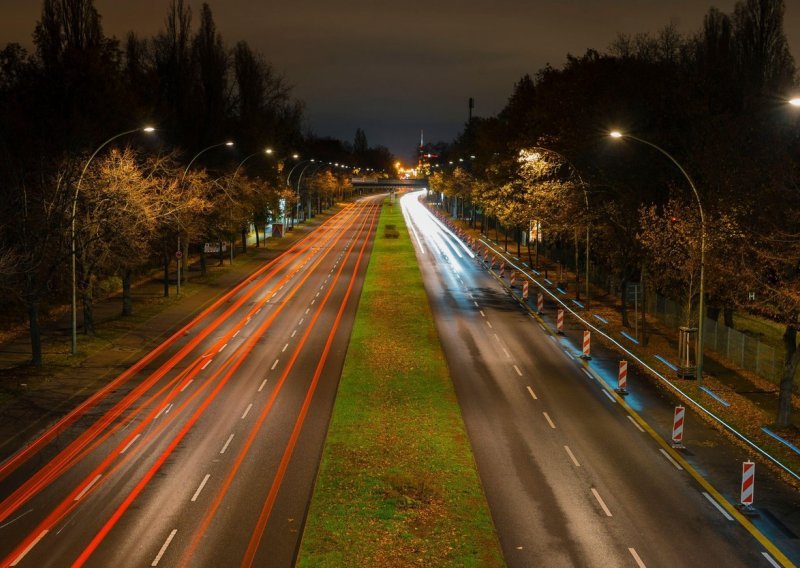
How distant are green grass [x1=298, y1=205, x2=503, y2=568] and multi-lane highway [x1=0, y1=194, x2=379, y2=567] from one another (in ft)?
2.35

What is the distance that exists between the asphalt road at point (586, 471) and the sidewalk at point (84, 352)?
13913 millimetres

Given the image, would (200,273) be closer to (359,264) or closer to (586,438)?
(359,264)

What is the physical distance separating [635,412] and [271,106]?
7514cm

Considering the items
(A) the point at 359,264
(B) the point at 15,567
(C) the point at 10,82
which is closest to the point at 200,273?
(A) the point at 359,264

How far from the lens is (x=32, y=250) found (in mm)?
32812

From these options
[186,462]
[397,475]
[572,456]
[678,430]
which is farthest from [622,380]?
[186,462]

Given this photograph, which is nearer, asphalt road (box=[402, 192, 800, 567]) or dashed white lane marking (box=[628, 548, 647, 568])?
dashed white lane marking (box=[628, 548, 647, 568])

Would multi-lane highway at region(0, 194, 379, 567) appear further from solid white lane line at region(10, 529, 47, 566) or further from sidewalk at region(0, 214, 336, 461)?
sidewalk at region(0, 214, 336, 461)

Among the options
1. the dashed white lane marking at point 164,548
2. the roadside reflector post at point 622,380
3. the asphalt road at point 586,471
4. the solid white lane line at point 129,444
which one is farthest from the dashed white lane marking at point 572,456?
the solid white lane line at point 129,444

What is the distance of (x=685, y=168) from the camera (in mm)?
38656

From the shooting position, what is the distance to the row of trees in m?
26.0

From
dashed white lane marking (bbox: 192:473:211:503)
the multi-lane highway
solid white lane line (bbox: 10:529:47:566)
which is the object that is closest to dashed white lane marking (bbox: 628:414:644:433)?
the multi-lane highway

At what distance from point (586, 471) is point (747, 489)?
13.4ft

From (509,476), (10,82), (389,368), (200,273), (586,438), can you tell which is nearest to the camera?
(509,476)
